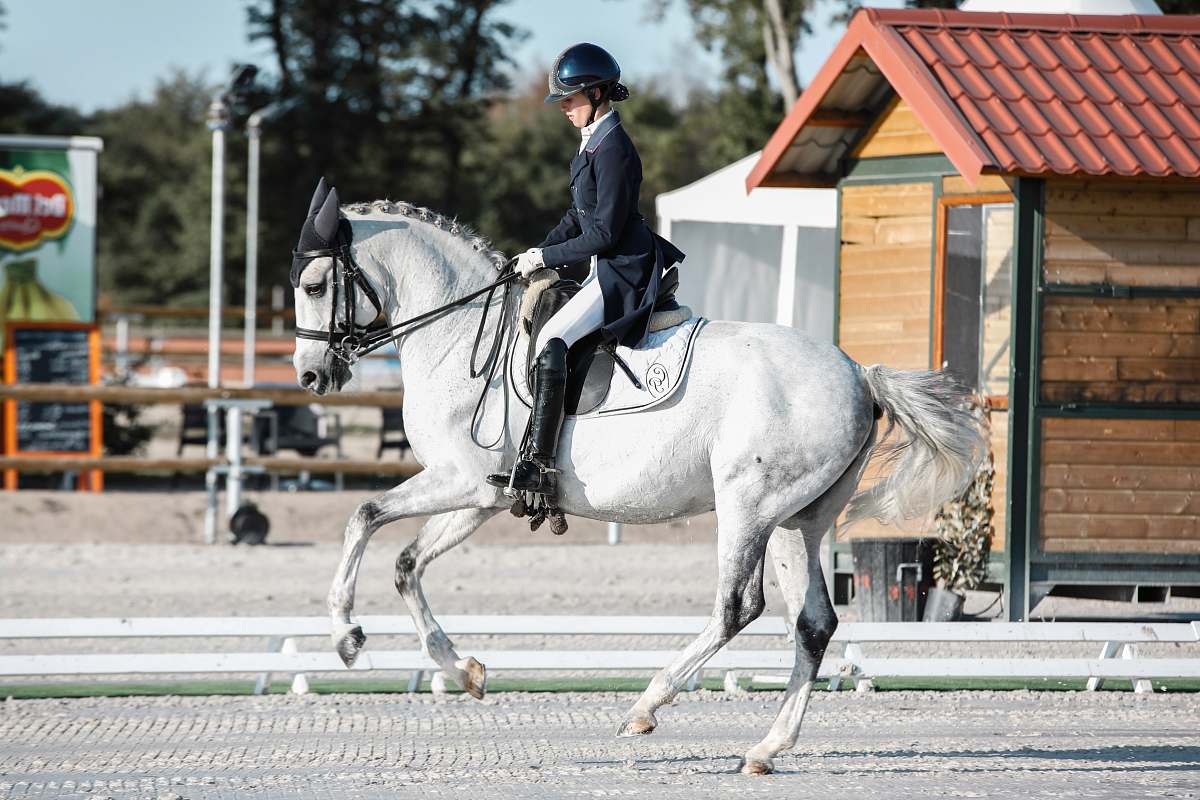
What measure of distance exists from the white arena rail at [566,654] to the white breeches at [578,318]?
2406 mm

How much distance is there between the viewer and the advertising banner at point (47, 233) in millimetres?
20734

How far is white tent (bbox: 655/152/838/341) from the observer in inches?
595

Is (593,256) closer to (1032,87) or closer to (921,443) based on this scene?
(921,443)

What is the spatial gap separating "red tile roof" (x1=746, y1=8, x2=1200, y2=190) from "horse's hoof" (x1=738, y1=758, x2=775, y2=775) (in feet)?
16.8

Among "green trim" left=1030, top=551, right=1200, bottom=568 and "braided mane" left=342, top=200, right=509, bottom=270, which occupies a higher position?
"braided mane" left=342, top=200, right=509, bottom=270

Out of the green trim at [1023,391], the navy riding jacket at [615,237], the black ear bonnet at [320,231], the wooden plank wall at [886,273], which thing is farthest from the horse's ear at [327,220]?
the wooden plank wall at [886,273]

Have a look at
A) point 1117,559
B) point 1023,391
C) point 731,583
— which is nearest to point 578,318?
point 731,583

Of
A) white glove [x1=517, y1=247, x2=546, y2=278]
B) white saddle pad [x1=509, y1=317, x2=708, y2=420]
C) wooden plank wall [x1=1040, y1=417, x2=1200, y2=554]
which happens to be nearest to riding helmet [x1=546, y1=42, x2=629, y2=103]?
white glove [x1=517, y1=247, x2=546, y2=278]

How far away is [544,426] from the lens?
6711 millimetres

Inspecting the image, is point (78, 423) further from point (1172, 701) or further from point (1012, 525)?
point (1172, 701)

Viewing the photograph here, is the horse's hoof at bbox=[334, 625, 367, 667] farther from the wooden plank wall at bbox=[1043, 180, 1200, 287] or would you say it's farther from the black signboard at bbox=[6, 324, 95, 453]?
the black signboard at bbox=[6, 324, 95, 453]

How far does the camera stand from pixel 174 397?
1766 centimetres

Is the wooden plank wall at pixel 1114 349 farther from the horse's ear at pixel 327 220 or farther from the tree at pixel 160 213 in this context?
the tree at pixel 160 213

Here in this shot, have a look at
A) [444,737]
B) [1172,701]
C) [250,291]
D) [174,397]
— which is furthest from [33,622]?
[250,291]
